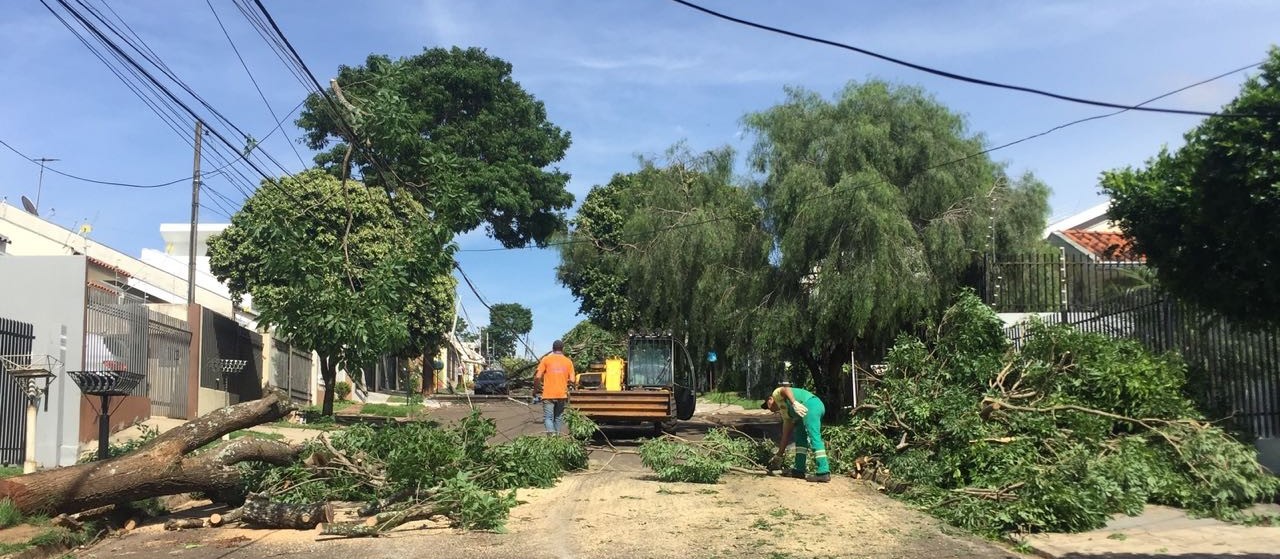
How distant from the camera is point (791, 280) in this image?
777 inches

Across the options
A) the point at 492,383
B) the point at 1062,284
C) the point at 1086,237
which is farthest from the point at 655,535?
the point at 492,383

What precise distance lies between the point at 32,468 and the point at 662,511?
25.1 ft

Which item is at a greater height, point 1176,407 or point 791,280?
point 791,280

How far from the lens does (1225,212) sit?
992cm

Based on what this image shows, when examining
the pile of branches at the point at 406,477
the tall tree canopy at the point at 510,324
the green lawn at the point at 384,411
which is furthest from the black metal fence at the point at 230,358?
the tall tree canopy at the point at 510,324

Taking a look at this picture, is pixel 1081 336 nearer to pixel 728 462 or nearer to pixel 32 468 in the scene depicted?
pixel 728 462

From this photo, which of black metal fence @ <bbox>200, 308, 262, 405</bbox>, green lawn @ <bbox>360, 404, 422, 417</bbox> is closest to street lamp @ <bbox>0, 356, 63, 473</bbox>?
black metal fence @ <bbox>200, 308, 262, 405</bbox>

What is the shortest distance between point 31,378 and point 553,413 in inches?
283

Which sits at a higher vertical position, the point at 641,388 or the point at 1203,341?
the point at 1203,341

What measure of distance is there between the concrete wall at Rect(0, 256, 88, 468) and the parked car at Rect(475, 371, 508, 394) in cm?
3005

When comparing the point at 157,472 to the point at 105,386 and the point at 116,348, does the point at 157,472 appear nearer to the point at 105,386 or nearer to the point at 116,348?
the point at 105,386

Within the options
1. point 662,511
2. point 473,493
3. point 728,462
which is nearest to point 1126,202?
point 728,462

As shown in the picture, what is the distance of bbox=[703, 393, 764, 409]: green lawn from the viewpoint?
3462cm

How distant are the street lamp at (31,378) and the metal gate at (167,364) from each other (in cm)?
351
